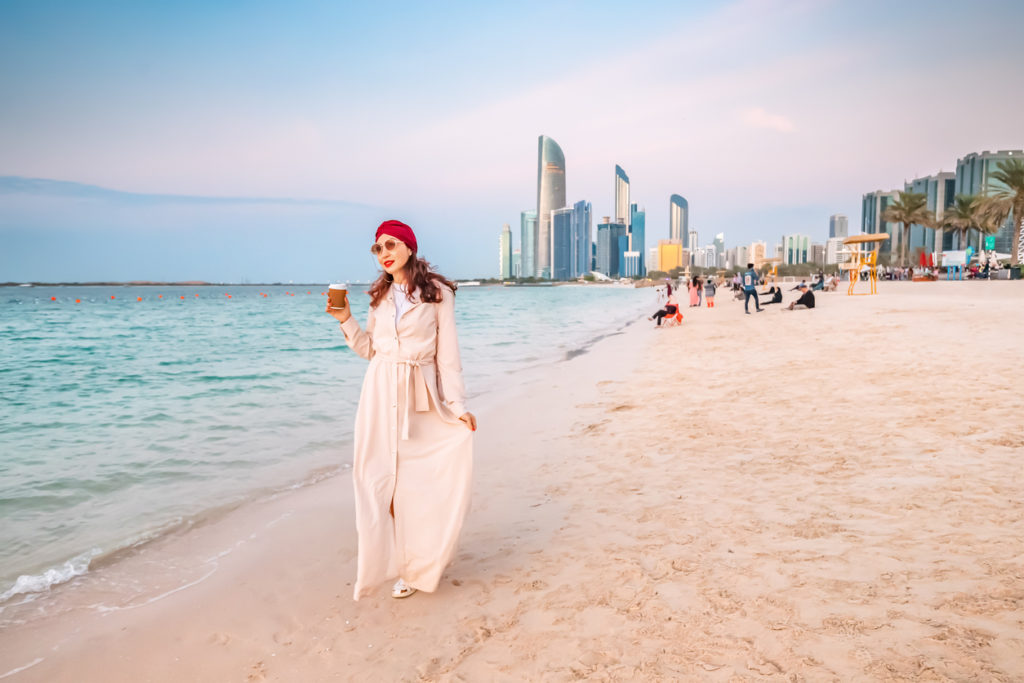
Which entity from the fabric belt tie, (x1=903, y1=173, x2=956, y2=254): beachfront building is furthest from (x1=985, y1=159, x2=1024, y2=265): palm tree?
(x1=903, y1=173, x2=956, y2=254): beachfront building

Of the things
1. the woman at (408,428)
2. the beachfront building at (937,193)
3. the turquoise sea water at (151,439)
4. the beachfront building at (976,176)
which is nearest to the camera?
the woman at (408,428)

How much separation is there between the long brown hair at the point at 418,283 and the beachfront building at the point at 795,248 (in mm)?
198642

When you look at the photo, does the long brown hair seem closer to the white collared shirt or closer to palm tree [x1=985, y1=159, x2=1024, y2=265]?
the white collared shirt

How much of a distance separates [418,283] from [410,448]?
84cm

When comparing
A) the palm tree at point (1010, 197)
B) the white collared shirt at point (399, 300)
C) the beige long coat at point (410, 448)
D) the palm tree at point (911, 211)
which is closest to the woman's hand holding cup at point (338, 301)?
the beige long coat at point (410, 448)

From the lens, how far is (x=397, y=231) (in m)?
2.87

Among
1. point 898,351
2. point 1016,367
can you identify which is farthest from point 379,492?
point 898,351

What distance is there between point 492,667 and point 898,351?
32.5 feet

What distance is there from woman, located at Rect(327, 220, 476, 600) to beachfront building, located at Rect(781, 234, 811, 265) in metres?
199

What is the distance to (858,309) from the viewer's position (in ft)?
61.5

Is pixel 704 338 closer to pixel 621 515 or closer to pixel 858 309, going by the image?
pixel 858 309

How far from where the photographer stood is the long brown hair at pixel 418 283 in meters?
2.86

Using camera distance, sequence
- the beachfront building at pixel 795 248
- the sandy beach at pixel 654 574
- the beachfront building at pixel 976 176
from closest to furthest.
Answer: the sandy beach at pixel 654 574
the beachfront building at pixel 976 176
the beachfront building at pixel 795 248

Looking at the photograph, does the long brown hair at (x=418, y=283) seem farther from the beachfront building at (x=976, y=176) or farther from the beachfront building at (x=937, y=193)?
the beachfront building at (x=937, y=193)
